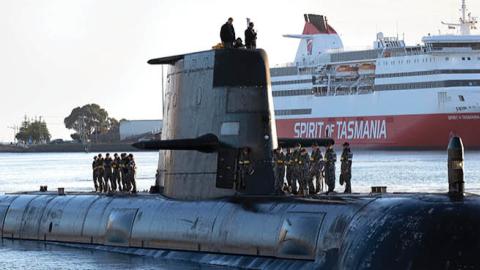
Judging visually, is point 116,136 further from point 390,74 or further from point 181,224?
point 181,224

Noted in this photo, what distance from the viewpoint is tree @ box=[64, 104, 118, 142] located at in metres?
180

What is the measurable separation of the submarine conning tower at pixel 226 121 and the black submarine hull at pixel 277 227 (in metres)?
0.62

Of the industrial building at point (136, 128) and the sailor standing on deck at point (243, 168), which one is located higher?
the industrial building at point (136, 128)

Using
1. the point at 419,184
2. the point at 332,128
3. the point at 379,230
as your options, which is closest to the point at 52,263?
the point at 379,230

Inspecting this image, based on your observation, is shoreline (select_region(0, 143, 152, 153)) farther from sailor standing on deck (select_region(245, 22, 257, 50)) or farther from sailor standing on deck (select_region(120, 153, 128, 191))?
sailor standing on deck (select_region(245, 22, 257, 50))

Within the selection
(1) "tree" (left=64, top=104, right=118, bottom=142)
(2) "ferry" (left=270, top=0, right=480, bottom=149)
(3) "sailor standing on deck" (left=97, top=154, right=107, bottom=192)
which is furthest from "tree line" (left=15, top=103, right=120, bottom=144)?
(3) "sailor standing on deck" (left=97, top=154, right=107, bottom=192)

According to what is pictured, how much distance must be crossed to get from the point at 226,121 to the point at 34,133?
576 feet

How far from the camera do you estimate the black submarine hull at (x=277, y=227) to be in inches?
507

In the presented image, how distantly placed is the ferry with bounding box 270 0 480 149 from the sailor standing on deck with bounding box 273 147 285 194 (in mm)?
59329

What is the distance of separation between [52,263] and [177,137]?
3.78m

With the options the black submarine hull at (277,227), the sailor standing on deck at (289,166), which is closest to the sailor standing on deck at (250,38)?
the sailor standing on deck at (289,166)

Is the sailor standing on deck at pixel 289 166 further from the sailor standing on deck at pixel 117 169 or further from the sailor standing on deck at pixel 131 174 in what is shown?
the sailor standing on deck at pixel 117 169

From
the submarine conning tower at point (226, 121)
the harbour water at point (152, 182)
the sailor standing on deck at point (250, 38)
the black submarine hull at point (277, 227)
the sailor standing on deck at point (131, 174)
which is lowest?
the harbour water at point (152, 182)

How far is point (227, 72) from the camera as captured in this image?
18922mm
